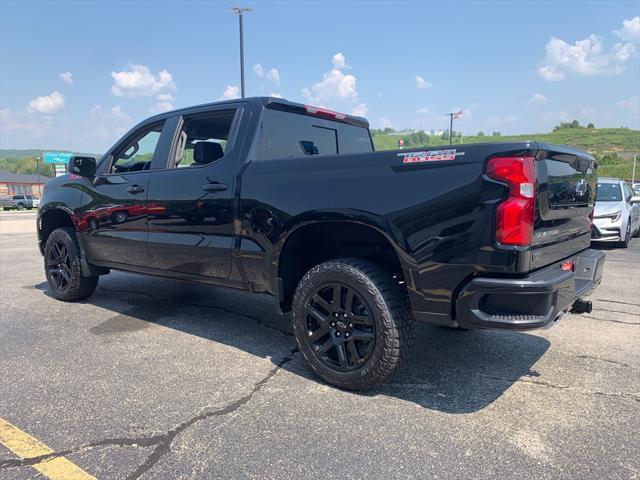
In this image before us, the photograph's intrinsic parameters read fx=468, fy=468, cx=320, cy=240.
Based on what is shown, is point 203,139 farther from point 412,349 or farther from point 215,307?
point 412,349

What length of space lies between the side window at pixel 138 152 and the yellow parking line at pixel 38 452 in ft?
8.21

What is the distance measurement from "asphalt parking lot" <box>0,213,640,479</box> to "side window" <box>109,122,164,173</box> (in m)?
1.53

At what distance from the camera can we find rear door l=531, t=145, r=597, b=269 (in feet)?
8.41

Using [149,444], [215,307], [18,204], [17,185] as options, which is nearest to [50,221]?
[215,307]

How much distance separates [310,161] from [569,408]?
223cm

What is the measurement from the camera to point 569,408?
2842 millimetres

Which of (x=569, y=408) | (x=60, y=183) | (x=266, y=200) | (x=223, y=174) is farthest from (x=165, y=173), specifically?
(x=569, y=408)

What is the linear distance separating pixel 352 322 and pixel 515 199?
4.08ft

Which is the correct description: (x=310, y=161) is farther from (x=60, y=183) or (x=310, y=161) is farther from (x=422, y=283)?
(x=60, y=183)

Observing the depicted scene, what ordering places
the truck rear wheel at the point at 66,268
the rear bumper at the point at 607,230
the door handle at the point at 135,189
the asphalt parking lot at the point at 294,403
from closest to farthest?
the asphalt parking lot at the point at 294,403 < the door handle at the point at 135,189 < the truck rear wheel at the point at 66,268 < the rear bumper at the point at 607,230

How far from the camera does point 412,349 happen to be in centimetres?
384

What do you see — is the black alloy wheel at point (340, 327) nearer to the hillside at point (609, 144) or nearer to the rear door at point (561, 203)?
the rear door at point (561, 203)

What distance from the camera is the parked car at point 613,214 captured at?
32.3 feet

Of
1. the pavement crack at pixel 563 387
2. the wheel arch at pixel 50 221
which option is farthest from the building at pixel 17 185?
the pavement crack at pixel 563 387
